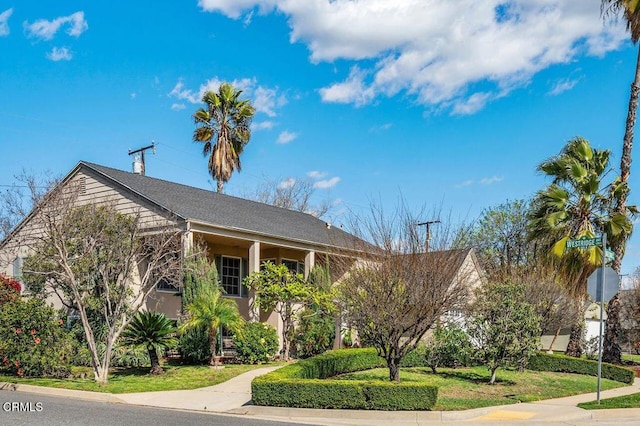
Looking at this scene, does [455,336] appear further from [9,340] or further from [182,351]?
[9,340]

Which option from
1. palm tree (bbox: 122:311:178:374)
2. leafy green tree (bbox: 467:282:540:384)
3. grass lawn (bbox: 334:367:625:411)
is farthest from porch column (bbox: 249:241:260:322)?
leafy green tree (bbox: 467:282:540:384)

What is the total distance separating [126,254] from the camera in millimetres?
16688

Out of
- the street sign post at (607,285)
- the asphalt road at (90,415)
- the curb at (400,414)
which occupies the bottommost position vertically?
the curb at (400,414)

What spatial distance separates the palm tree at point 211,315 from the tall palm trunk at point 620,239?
1384cm

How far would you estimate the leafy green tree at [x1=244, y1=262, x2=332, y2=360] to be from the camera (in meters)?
20.6

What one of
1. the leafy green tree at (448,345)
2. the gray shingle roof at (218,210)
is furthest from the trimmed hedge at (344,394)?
the gray shingle roof at (218,210)

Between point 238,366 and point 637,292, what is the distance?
909 inches

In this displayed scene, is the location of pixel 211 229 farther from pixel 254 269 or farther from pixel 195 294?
pixel 195 294

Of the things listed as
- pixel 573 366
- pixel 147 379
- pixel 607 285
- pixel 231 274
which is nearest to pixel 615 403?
pixel 607 285

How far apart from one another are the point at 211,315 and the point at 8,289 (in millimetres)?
8007

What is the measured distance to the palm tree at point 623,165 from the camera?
2214 centimetres

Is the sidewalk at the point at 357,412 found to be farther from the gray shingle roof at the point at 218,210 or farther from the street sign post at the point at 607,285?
the gray shingle roof at the point at 218,210

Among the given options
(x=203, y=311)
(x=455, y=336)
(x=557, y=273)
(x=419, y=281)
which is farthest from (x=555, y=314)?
(x=203, y=311)

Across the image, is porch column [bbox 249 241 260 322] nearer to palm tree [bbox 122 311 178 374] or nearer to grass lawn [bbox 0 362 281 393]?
grass lawn [bbox 0 362 281 393]
